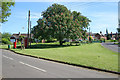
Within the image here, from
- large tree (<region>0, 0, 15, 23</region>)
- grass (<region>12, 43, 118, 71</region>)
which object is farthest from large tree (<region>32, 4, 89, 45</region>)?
large tree (<region>0, 0, 15, 23</region>)

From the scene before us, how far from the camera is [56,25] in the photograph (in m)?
37.7

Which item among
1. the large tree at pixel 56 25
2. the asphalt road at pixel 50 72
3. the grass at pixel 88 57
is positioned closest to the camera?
the asphalt road at pixel 50 72

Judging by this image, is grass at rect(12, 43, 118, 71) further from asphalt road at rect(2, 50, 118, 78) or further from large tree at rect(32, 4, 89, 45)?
large tree at rect(32, 4, 89, 45)

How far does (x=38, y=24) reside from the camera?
40.6m

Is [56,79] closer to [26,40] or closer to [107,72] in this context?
[107,72]

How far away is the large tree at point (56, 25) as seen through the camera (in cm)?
3819

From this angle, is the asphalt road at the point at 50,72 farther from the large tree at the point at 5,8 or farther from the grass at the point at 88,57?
the large tree at the point at 5,8

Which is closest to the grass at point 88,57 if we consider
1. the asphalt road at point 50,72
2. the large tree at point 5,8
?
the asphalt road at point 50,72

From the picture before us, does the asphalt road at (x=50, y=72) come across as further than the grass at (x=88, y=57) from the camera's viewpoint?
No

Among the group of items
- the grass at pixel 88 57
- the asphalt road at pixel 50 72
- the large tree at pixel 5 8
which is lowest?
the asphalt road at pixel 50 72

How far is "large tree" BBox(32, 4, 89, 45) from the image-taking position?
3819 cm

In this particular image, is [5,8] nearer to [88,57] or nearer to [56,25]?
[88,57]

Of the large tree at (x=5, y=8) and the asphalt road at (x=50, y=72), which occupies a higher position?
the large tree at (x=5, y=8)

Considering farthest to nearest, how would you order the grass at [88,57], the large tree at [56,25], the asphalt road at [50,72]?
the large tree at [56,25]
the grass at [88,57]
the asphalt road at [50,72]
